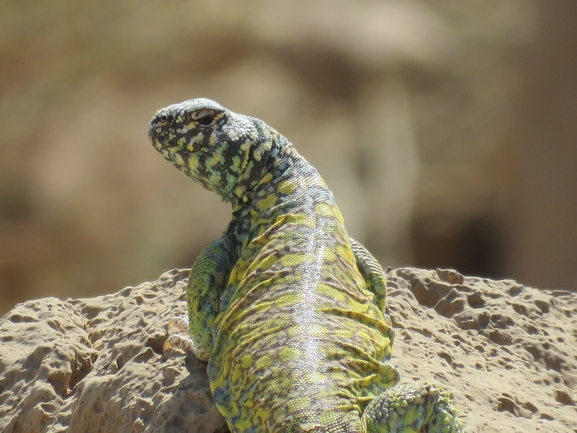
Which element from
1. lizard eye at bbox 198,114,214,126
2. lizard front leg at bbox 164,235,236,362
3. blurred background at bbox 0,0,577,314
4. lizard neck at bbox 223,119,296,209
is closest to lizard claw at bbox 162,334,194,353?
lizard front leg at bbox 164,235,236,362

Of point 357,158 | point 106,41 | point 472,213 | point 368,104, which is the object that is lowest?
point 472,213

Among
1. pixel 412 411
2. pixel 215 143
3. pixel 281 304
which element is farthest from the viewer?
pixel 215 143

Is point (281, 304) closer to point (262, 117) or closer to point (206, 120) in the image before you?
point (206, 120)

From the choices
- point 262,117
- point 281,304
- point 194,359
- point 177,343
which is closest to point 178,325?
point 177,343

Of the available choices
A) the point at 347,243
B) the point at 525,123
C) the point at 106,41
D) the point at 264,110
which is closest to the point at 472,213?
the point at 525,123

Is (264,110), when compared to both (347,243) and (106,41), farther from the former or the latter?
(347,243)
